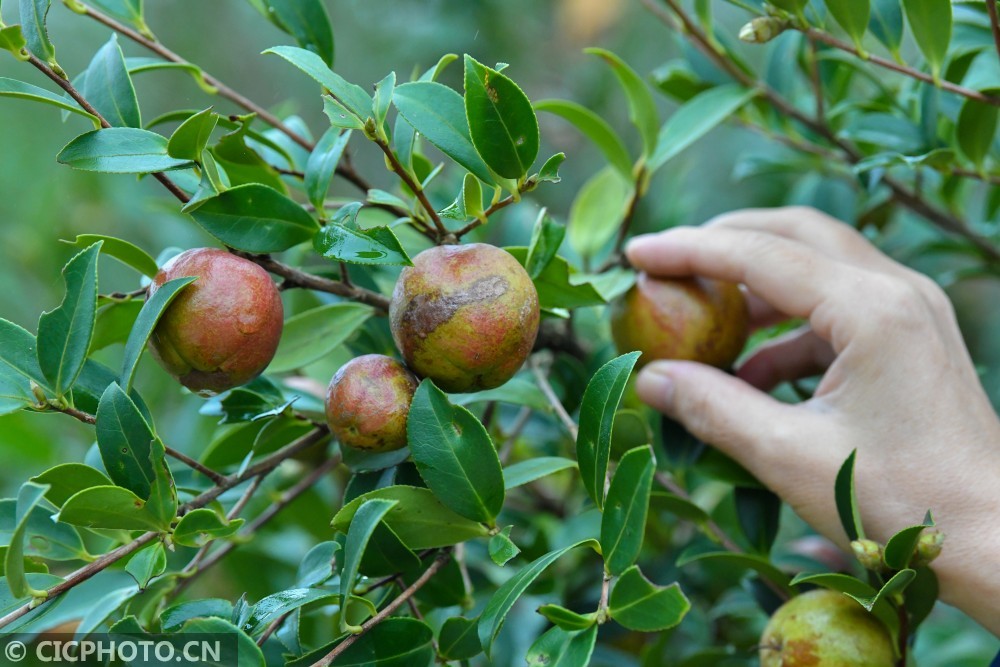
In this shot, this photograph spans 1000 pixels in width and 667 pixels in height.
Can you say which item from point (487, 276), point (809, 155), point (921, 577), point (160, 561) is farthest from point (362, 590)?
point (809, 155)

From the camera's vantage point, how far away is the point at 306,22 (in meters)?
0.93

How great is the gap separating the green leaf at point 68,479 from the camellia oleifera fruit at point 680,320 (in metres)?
0.64

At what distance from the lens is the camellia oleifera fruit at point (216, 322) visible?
663 millimetres

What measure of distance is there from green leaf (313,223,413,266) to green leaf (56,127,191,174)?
13cm

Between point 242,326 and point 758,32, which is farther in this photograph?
point 758,32

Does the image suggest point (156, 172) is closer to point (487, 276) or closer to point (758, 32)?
point (487, 276)

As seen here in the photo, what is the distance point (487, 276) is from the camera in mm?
692

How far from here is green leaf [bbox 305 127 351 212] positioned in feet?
2.52

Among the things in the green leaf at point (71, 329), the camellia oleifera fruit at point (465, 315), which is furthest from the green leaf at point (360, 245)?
the green leaf at point (71, 329)

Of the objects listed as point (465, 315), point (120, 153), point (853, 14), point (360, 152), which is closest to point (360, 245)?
point (465, 315)

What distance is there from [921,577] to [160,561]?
0.69m

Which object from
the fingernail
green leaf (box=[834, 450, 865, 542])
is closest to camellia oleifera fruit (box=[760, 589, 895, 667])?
green leaf (box=[834, 450, 865, 542])

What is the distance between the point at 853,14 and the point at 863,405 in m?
0.44

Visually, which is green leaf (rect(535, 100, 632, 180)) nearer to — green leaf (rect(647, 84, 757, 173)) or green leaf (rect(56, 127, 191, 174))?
green leaf (rect(647, 84, 757, 173))
